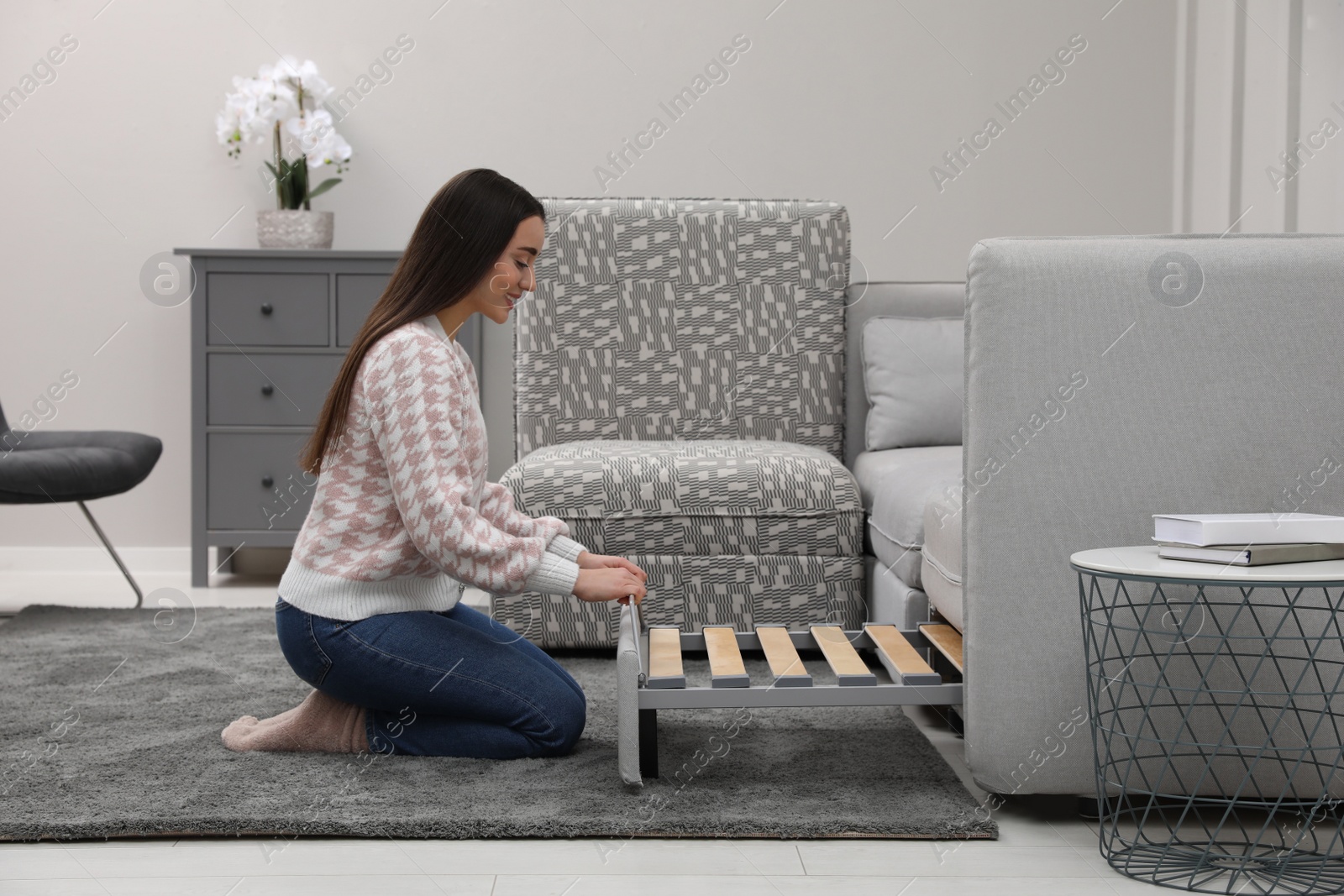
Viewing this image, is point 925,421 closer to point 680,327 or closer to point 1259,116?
point 680,327

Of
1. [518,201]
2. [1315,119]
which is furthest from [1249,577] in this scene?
[1315,119]

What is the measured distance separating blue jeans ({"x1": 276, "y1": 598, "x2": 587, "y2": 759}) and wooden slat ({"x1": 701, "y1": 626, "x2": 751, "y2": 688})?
0.22 meters

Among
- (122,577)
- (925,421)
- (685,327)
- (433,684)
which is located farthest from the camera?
(122,577)

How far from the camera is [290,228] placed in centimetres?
326

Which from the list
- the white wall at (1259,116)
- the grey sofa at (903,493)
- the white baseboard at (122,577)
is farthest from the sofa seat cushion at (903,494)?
the white wall at (1259,116)

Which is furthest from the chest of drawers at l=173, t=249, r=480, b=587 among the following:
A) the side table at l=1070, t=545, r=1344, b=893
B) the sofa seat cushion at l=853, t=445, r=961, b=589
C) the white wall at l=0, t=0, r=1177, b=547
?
the side table at l=1070, t=545, r=1344, b=893

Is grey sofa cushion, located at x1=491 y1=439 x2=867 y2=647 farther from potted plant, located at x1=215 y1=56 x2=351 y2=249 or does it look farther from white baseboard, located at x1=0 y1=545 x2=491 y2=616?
potted plant, located at x1=215 y1=56 x2=351 y2=249

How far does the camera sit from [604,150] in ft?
11.6

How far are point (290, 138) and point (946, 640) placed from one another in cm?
254

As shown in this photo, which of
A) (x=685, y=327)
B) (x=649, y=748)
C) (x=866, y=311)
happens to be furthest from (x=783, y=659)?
(x=866, y=311)

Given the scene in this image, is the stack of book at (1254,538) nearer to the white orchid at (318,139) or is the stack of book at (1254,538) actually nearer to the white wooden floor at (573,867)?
the white wooden floor at (573,867)

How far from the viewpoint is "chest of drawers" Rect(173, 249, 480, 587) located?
3.14m

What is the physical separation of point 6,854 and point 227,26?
289 centimetres

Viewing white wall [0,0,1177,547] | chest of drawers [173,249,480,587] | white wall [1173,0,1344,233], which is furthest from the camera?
white wall [0,0,1177,547]
